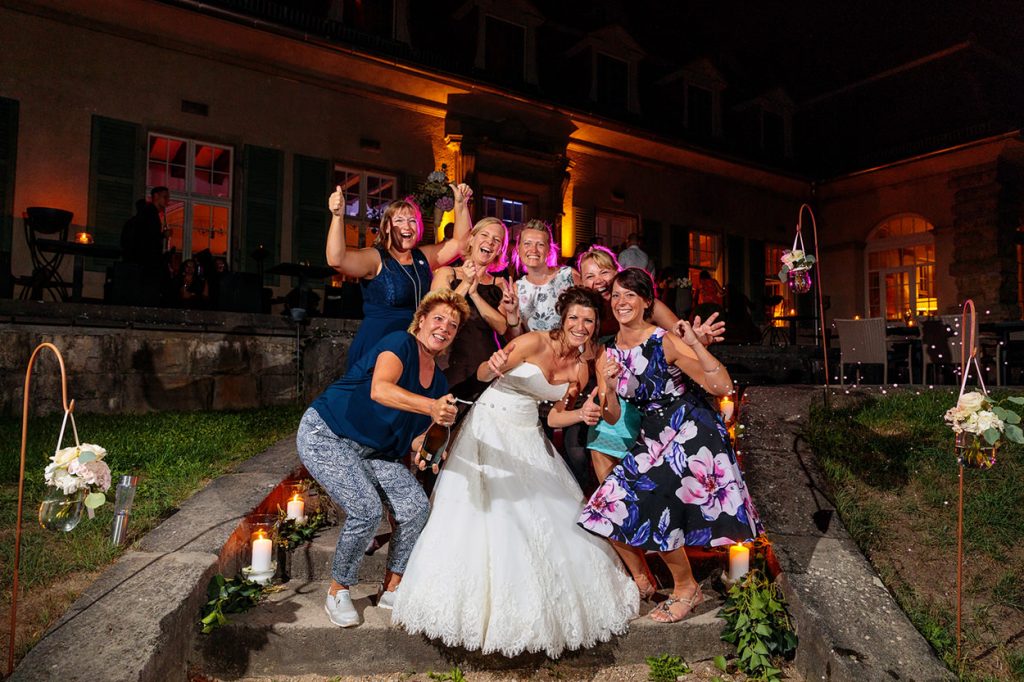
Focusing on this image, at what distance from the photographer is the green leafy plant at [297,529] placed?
162 inches

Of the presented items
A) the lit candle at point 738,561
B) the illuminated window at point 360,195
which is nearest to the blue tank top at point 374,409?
the lit candle at point 738,561

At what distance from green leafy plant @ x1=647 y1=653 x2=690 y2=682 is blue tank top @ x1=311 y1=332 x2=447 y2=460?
1.60 metres

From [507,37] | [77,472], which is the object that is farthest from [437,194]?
[507,37]

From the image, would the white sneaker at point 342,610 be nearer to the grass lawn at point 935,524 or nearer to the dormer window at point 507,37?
the grass lawn at point 935,524

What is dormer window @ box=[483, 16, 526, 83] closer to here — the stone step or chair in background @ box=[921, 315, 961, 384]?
chair in background @ box=[921, 315, 961, 384]

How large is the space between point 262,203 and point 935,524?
10.5 metres

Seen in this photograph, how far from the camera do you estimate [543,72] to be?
1475cm

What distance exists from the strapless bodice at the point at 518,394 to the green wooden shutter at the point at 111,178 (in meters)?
8.59

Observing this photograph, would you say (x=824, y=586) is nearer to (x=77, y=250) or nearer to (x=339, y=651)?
(x=339, y=651)

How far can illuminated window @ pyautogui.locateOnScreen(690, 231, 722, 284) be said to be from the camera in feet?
55.2

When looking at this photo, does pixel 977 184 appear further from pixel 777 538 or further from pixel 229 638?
pixel 229 638

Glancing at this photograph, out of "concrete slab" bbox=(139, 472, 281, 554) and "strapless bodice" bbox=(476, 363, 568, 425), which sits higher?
"strapless bodice" bbox=(476, 363, 568, 425)

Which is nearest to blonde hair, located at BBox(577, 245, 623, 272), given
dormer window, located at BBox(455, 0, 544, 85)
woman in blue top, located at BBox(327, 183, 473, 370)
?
woman in blue top, located at BBox(327, 183, 473, 370)

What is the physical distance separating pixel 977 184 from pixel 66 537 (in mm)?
17927
